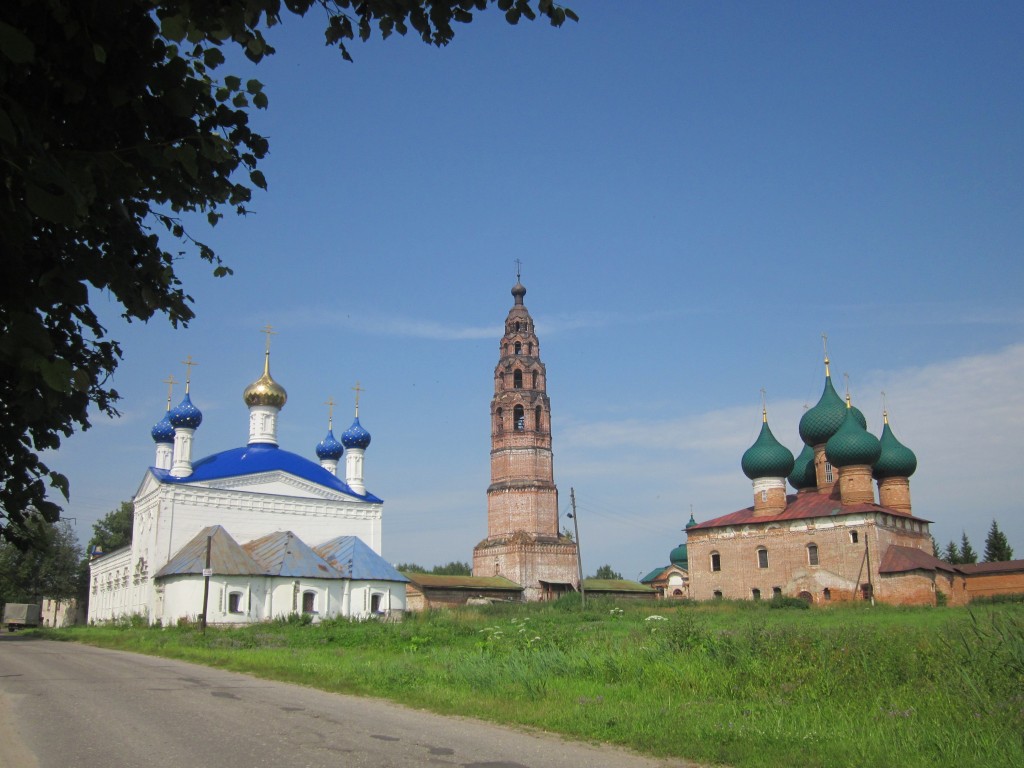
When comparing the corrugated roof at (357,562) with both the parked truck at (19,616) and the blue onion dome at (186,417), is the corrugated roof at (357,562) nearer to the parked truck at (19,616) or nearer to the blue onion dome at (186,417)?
the blue onion dome at (186,417)

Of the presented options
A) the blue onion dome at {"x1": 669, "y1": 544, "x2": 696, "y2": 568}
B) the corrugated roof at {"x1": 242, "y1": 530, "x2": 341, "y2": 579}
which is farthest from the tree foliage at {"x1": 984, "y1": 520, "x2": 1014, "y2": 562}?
the corrugated roof at {"x1": 242, "y1": 530, "x2": 341, "y2": 579}

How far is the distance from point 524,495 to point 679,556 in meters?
25.9

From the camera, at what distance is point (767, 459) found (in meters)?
48.2

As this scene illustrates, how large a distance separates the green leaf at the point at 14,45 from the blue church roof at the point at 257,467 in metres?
38.3

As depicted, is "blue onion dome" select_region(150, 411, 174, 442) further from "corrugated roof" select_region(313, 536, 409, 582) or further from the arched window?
the arched window

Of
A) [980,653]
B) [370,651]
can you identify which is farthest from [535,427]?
[980,653]

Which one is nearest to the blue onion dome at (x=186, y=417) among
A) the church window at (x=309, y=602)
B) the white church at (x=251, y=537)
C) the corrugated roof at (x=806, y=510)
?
the white church at (x=251, y=537)

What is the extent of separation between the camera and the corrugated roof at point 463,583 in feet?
160

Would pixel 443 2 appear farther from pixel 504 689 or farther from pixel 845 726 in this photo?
pixel 504 689

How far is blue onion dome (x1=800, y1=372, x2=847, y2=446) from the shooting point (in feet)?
159

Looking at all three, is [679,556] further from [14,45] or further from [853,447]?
[14,45]

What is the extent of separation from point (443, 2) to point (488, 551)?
168 ft

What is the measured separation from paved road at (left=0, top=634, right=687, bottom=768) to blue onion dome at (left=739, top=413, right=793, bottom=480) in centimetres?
3823

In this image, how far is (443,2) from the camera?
398 centimetres
